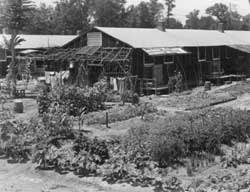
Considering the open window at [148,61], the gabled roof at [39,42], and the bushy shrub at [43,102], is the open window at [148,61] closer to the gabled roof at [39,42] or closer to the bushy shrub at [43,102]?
the bushy shrub at [43,102]

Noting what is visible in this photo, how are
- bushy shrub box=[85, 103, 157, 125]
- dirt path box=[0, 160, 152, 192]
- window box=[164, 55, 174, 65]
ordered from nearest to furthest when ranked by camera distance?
1. dirt path box=[0, 160, 152, 192]
2. bushy shrub box=[85, 103, 157, 125]
3. window box=[164, 55, 174, 65]

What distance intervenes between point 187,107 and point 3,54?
75.5 feet

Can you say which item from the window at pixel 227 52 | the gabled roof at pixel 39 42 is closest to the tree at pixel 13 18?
the gabled roof at pixel 39 42

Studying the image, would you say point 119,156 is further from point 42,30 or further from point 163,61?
point 42,30

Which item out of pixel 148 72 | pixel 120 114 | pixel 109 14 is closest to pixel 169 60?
pixel 148 72

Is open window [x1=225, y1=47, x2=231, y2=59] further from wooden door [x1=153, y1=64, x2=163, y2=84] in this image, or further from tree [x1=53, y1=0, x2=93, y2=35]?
tree [x1=53, y1=0, x2=93, y2=35]

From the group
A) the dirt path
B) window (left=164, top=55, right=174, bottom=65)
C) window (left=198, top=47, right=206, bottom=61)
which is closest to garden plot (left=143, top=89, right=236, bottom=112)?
window (left=164, top=55, right=174, bottom=65)

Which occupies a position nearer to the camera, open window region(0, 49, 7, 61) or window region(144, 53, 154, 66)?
window region(144, 53, 154, 66)

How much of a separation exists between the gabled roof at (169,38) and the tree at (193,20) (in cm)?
4788

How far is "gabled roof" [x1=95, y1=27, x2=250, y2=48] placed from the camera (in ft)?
89.3

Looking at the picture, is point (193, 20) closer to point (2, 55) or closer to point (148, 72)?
point (2, 55)

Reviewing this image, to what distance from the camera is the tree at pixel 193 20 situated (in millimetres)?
87000

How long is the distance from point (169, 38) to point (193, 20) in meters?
61.4

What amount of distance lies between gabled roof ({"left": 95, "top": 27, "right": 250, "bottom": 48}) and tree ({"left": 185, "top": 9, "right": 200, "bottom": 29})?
157ft
